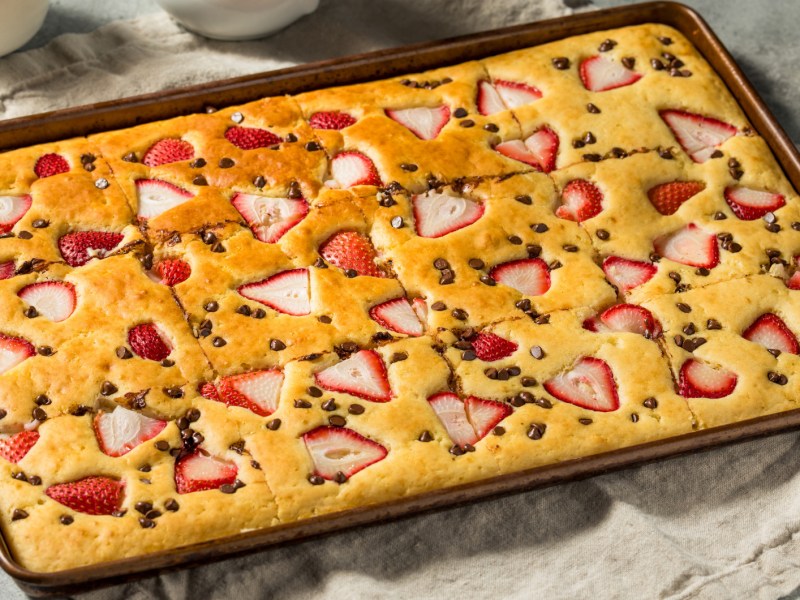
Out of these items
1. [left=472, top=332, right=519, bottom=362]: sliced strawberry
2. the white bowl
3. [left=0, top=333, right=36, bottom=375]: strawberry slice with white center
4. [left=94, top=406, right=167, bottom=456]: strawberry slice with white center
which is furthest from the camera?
the white bowl

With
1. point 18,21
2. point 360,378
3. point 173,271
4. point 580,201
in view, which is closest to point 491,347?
point 360,378

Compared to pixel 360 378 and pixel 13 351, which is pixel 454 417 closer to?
pixel 360 378

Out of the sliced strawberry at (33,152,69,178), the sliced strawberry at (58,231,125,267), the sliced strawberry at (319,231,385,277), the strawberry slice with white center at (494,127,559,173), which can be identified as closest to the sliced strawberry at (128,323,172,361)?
the sliced strawberry at (58,231,125,267)

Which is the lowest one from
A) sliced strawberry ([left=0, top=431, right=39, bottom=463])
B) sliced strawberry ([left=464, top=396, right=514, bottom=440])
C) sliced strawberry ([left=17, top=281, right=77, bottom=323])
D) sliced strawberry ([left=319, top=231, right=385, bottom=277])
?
sliced strawberry ([left=0, top=431, right=39, bottom=463])

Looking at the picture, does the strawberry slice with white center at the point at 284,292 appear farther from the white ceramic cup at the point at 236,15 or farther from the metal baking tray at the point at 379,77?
the white ceramic cup at the point at 236,15

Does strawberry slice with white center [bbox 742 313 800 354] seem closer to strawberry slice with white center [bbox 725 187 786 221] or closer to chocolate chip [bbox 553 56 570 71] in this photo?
strawberry slice with white center [bbox 725 187 786 221]

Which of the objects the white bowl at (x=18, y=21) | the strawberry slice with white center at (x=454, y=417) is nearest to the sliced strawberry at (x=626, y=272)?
the strawberry slice with white center at (x=454, y=417)

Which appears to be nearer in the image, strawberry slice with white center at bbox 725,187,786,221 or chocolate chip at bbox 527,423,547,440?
chocolate chip at bbox 527,423,547,440
